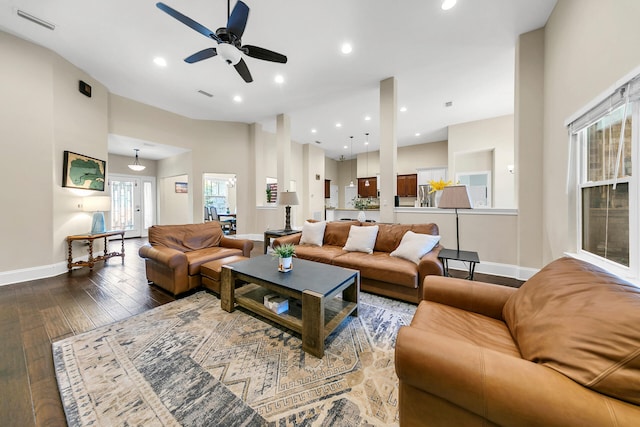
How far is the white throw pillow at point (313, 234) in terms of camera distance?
377 centimetres

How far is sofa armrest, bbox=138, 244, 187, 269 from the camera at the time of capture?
266 centimetres

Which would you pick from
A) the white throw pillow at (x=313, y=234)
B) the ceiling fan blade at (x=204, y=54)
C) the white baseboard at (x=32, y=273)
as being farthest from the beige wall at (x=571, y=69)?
the white baseboard at (x=32, y=273)

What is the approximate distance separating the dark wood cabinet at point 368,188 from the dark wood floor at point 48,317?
20.3 feet

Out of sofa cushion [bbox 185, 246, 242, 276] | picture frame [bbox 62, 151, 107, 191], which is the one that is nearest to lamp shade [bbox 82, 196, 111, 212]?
picture frame [bbox 62, 151, 107, 191]

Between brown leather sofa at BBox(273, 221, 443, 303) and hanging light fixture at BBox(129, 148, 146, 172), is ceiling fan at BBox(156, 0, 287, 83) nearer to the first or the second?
brown leather sofa at BBox(273, 221, 443, 303)

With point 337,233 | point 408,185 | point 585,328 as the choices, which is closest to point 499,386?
point 585,328

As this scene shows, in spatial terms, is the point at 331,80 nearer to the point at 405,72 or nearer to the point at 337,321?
the point at 405,72

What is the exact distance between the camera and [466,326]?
1.38m

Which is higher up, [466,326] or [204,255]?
[204,255]

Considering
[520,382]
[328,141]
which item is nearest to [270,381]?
[520,382]

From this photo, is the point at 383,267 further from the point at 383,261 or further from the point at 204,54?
the point at 204,54

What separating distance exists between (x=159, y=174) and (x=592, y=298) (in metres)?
9.78

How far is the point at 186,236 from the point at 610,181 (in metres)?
4.79

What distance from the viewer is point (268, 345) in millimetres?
1832
